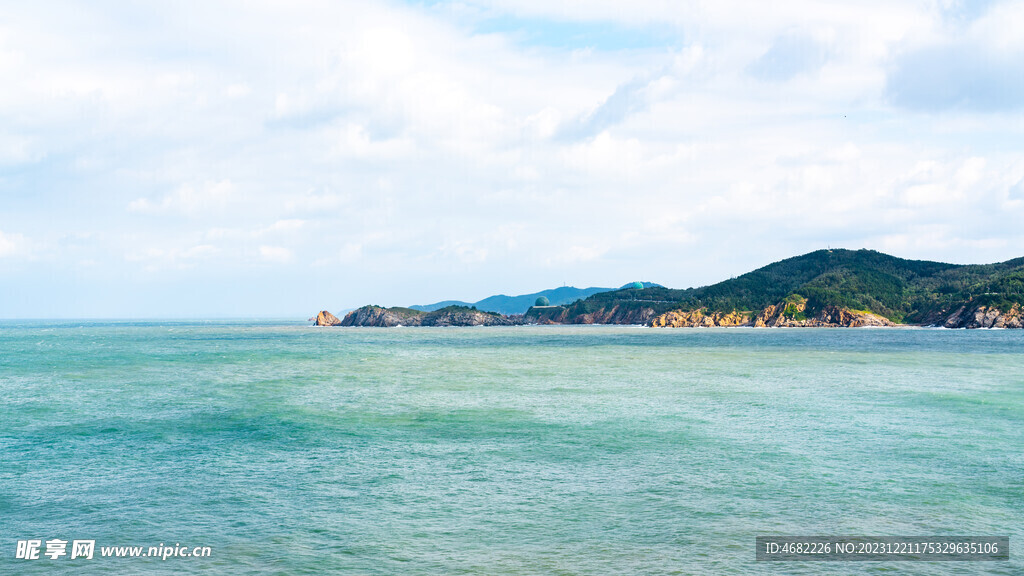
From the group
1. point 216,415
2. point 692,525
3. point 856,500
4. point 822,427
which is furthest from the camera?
point 216,415

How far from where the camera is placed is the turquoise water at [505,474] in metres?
19.4

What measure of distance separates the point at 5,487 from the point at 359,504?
585 inches

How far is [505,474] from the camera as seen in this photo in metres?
28.1

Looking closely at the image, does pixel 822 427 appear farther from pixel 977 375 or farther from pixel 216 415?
pixel 977 375

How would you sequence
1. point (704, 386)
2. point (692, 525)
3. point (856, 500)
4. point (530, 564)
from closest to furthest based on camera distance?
point (530, 564) → point (692, 525) → point (856, 500) → point (704, 386)

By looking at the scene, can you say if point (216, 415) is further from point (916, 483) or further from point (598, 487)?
point (916, 483)

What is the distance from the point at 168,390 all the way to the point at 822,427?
53815 millimetres

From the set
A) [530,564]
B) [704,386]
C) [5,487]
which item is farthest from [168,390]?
[530,564]

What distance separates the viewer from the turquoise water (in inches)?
762

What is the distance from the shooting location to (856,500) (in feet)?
78.9

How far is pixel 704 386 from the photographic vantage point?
2402 inches

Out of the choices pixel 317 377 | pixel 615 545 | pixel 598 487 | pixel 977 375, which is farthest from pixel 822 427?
pixel 317 377

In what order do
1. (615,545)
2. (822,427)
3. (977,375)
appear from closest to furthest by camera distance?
(615,545) → (822,427) → (977,375)

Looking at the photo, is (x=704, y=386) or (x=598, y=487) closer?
(x=598, y=487)
